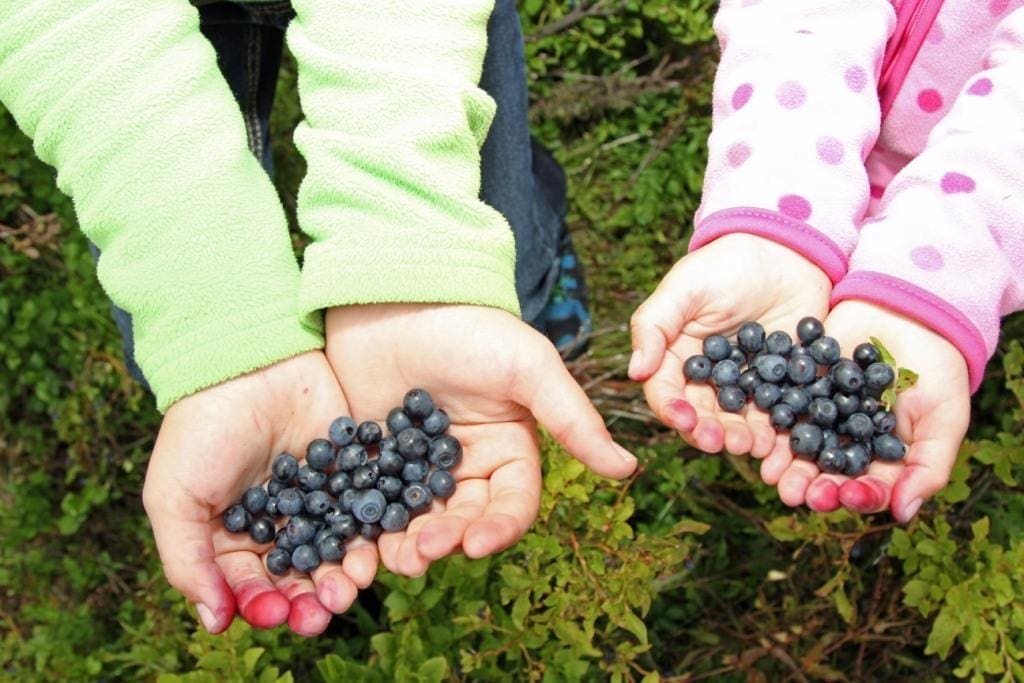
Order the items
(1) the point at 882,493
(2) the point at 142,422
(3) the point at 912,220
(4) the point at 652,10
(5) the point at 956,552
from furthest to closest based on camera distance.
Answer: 1. (4) the point at 652,10
2. (2) the point at 142,422
3. (5) the point at 956,552
4. (3) the point at 912,220
5. (1) the point at 882,493

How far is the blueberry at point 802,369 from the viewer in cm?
162

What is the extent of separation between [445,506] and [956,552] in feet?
3.67

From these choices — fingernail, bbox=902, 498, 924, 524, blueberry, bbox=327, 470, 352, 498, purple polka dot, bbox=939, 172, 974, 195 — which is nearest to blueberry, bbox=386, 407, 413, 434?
blueberry, bbox=327, 470, 352, 498

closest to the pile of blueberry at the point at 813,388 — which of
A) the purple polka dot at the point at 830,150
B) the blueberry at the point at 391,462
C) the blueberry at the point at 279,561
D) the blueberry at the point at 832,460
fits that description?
the blueberry at the point at 832,460

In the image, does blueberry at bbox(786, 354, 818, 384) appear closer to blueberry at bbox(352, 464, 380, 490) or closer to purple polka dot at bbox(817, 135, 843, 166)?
purple polka dot at bbox(817, 135, 843, 166)

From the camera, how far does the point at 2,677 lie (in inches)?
90.3

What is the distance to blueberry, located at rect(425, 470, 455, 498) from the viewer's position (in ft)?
5.10

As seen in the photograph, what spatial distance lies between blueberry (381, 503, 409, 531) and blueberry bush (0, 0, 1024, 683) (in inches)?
9.7

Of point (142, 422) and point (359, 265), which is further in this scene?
point (142, 422)

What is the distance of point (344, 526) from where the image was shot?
157 cm

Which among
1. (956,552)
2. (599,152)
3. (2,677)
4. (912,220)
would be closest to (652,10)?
(599,152)

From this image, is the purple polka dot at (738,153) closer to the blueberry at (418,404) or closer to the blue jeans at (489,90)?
the blue jeans at (489,90)

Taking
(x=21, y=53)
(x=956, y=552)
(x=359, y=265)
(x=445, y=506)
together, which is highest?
(x=21, y=53)

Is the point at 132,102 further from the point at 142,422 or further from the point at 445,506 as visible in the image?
the point at 142,422
